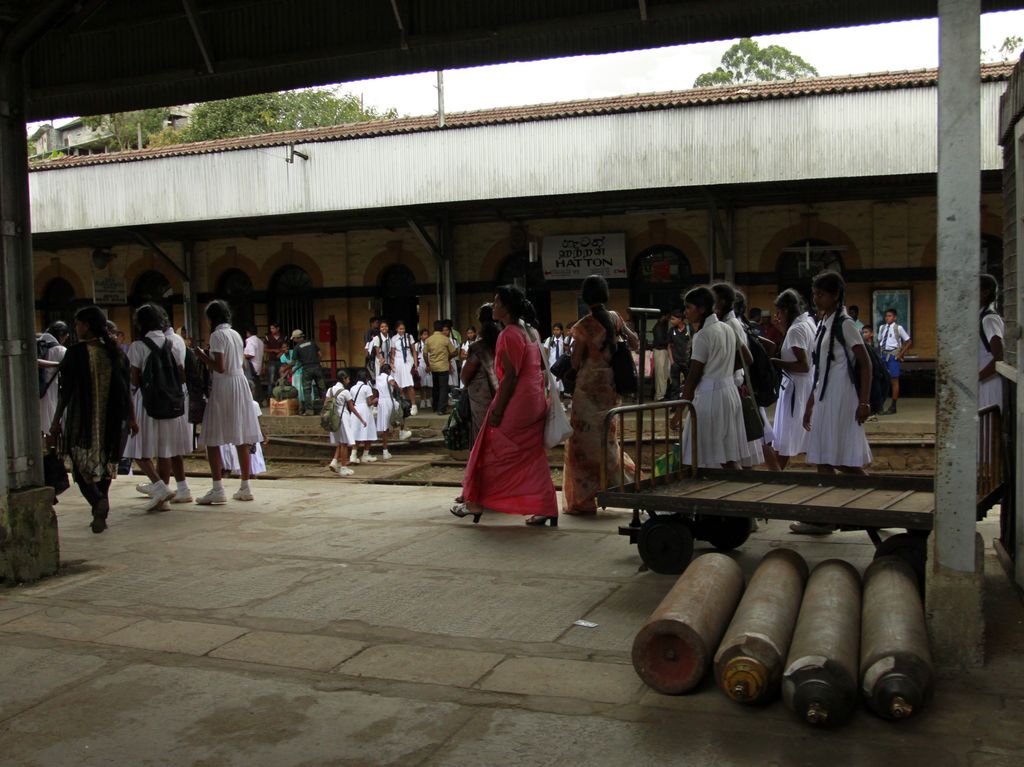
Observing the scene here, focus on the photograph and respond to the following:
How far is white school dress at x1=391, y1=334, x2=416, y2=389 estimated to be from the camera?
1739 cm

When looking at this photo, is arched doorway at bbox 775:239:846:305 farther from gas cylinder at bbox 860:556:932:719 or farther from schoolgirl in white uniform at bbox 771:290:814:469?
gas cylinder at bbox 860:556:932:719

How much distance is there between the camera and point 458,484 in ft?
32.5

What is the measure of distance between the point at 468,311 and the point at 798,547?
48.1 feet

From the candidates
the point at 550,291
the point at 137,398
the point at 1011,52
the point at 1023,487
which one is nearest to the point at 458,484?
the point at 137,398

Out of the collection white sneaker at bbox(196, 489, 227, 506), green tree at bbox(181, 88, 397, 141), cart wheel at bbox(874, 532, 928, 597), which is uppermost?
green tree at bbox(181, 88, 397, 141)

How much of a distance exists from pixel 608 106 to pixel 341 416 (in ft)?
25.6

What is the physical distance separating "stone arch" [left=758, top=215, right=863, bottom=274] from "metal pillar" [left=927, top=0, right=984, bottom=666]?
14.5 metres

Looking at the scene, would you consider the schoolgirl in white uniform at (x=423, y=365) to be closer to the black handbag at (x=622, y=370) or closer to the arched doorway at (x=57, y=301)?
the arched doorway at (x=57, y=301)

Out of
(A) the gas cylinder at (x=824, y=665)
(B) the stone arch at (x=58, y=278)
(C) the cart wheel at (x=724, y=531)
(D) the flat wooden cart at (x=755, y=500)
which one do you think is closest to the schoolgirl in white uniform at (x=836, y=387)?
(D) the flat wooden cart at (x=755, y=500)

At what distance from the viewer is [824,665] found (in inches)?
132

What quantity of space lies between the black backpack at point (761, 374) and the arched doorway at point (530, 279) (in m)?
12.9

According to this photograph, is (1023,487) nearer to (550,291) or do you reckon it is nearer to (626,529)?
(626,529)

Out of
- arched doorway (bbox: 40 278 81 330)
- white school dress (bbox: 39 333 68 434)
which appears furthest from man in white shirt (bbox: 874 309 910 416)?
arched doorway (bbox: 40 278 81 330)

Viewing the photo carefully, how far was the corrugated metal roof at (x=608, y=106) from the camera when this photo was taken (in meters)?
14.5
